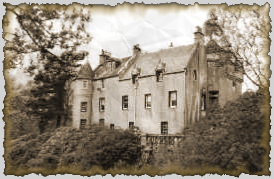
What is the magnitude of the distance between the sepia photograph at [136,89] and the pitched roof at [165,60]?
0.06 ft

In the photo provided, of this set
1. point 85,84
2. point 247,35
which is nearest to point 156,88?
point 85,84

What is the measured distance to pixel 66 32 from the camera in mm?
5891

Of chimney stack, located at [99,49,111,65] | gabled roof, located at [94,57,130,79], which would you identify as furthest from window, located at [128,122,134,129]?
chimney stack, located at [99,49,111,65]

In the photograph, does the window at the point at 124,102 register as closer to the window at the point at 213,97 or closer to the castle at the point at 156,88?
the castle at the point at 156,88

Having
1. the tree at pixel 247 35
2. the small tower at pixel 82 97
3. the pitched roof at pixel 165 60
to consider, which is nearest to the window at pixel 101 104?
the small tower at pixel 82 97

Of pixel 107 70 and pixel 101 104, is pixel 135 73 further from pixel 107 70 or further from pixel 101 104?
pixel 101 104

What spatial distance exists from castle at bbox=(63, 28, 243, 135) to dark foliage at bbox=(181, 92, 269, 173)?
193mm

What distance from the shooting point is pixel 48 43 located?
5891 millimetres

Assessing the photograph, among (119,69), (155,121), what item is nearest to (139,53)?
(119,69)

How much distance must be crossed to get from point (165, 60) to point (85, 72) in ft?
5.14

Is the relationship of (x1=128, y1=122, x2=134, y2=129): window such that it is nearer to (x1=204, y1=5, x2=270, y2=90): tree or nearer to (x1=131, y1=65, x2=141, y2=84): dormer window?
(x1=131, y1=65, x2=141, y2=84): dormer window

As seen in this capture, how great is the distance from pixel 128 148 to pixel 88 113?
103cm

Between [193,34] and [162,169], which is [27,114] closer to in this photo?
[162,169]

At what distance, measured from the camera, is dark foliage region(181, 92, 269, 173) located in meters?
5.64
